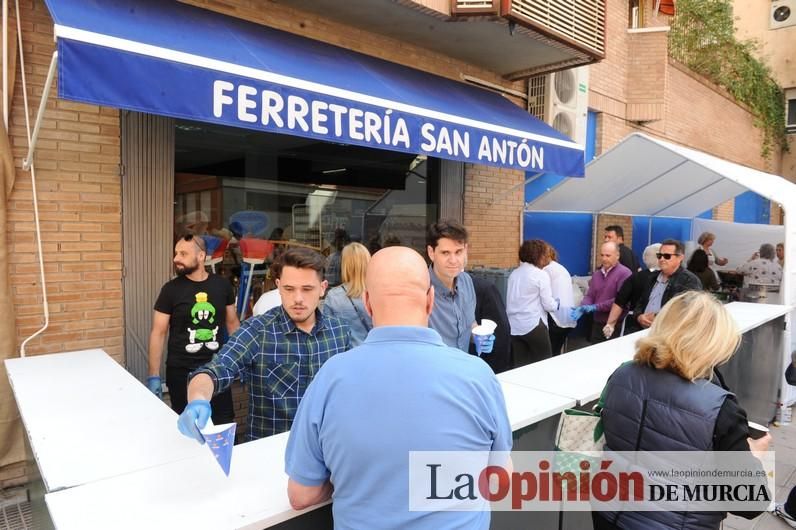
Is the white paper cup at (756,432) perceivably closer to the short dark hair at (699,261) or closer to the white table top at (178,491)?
the white table top at (178,491)

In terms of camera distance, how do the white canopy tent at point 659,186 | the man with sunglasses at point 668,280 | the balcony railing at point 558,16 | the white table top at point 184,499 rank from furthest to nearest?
the white canopy tent at point 659,186 < the balcony railing at point 558,16 < the man with sunglasses at point 668,280 < the white table top at point 184,499

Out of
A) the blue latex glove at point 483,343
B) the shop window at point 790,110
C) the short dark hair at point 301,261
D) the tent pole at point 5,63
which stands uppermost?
the shop window at point 790,110

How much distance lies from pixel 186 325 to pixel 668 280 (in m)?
4.21

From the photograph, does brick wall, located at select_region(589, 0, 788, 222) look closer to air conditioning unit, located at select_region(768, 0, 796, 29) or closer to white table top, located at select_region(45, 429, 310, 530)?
air conditioning unit, located at select_region(768, 0, 796, 29)

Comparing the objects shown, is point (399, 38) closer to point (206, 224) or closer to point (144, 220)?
point (206, 224)

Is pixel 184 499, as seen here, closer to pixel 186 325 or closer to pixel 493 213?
pixel 186 325

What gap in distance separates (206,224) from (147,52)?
2384 mm

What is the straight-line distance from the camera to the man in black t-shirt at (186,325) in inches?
150

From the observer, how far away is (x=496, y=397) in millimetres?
1551

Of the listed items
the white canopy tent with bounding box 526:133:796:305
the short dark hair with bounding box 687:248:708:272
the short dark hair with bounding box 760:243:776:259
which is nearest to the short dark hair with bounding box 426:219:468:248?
the white canopy tent with bounding box 526:133:796:305

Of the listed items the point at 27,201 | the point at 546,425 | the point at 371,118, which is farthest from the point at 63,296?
the point at 546,425

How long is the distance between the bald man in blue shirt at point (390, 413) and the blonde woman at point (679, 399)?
896 millimetres

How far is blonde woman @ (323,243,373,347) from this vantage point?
3.48 meters

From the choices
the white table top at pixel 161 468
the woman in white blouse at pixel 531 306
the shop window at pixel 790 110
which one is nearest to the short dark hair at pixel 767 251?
the woman in white blouse at pixel 531 306
